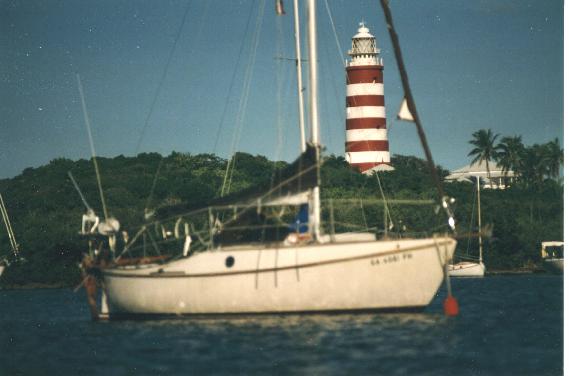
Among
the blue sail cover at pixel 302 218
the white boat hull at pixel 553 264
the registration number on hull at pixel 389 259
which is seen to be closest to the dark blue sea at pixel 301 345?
the registration number on hull at pixel 389 259

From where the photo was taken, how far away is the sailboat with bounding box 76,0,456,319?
3869 centimetres

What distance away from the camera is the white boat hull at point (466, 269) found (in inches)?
3071

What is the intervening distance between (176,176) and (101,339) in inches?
2056

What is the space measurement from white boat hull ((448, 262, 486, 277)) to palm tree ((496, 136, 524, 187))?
29947mm

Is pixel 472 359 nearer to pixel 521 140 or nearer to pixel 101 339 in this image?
pixel 101 339

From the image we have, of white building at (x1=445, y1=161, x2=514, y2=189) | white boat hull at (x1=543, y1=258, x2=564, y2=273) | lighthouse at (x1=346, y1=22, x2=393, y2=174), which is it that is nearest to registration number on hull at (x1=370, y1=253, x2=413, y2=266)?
white boat hull at (x1=543, y1=258, x2=564, y2=273)

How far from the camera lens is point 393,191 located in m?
88.2

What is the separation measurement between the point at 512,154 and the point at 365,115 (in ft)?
48.2

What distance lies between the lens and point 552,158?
9450 centimetres

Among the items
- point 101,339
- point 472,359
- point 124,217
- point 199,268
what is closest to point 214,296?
point 199,268

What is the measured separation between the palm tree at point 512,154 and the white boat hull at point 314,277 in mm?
69917

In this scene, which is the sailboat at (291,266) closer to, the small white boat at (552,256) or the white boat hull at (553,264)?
the white boat hull at (553,264)

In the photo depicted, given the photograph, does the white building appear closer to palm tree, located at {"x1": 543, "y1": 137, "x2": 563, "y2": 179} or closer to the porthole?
palm tree, located at {"x1": 543, "y1": 137, "x2": 563, "y2": 179}

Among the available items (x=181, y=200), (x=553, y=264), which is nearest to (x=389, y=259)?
(x=553, y=264)
